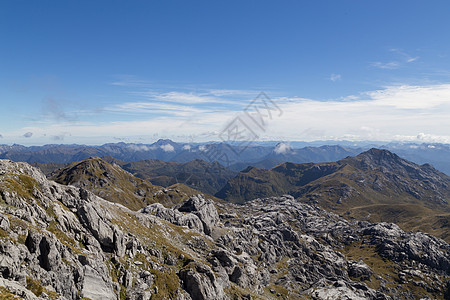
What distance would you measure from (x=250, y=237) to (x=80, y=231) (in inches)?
5855

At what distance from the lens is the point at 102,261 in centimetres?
6175

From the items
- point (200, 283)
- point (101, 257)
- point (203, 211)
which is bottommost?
point (203, 211)

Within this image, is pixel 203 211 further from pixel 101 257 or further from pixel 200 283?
pixel 101 257

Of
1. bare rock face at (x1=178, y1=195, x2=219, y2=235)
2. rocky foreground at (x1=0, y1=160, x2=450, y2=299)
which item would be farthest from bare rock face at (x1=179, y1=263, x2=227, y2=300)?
bare rock face at (x1=178, y1=195, x2=219, y2=235)

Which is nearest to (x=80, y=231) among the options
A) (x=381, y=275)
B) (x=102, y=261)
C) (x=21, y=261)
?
(x=102, y=261)

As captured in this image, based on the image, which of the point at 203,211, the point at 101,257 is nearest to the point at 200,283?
the point at 101,257

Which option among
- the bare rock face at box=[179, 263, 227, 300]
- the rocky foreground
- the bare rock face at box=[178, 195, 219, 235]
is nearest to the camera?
the rocky foreground

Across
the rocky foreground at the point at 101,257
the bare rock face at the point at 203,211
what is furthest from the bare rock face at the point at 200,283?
the bare rock face at the point at 203,211

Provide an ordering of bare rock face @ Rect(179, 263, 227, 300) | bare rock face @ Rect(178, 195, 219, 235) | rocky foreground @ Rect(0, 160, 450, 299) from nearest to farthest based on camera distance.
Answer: rocky foreground @ Rect(0, 160, 450, 299)
bare rock face @ Rect(179, 263, 227, 300)
bare rock face @ Rect(178, 195, 219, 235)

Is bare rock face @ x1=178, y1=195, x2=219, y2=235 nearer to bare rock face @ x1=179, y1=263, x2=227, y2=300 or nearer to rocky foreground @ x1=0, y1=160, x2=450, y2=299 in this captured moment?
rocky foreground @ x1=0, y1=160, x2=450, y2=299

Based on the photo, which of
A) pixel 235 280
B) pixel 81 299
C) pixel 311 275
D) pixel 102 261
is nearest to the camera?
pixel 81 299

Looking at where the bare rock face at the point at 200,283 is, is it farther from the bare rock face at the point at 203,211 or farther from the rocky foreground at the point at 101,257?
the bare rock face at the point at 203,211

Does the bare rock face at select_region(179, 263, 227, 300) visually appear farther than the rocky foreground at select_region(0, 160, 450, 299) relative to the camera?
Yes

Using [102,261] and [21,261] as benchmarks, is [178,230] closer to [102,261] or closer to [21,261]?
[102,261]
